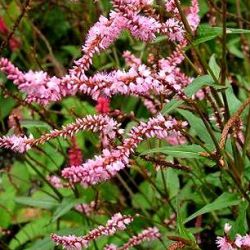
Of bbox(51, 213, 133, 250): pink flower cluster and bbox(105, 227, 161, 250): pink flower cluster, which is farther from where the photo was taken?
bbox(105, 227, 161, 250): pink flower cluster

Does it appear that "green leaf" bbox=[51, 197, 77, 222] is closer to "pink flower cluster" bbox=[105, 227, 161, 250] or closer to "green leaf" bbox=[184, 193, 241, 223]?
"pink flower cluster" bbox=[105, 227, 161, 250]

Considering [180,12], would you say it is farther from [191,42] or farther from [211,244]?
[211,244]

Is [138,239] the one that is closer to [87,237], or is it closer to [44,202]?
[87,237]

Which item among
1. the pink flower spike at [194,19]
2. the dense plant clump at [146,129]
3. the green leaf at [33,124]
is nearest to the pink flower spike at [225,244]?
the dense plant clump at [146,129]

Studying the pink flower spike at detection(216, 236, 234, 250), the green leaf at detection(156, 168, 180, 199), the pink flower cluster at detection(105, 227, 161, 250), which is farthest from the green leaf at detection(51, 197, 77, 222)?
the pink flower spike at detection(216, 236, 234, 250)

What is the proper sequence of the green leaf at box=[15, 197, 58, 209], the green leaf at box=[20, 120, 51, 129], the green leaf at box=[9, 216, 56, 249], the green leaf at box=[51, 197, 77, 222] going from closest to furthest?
1. the green leaf at box=[20, 120, 51, 129]
2. the green leaf at box=[51, 197, 77, 222]
3. the green leaf at box=[15, 197, 58, 209]
4. the green leaf at box=[9, 216, 56, 249]

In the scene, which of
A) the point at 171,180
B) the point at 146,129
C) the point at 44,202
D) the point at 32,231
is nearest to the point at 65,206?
the point at 44,202

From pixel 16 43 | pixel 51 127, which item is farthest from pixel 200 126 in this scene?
pixel 16 43
